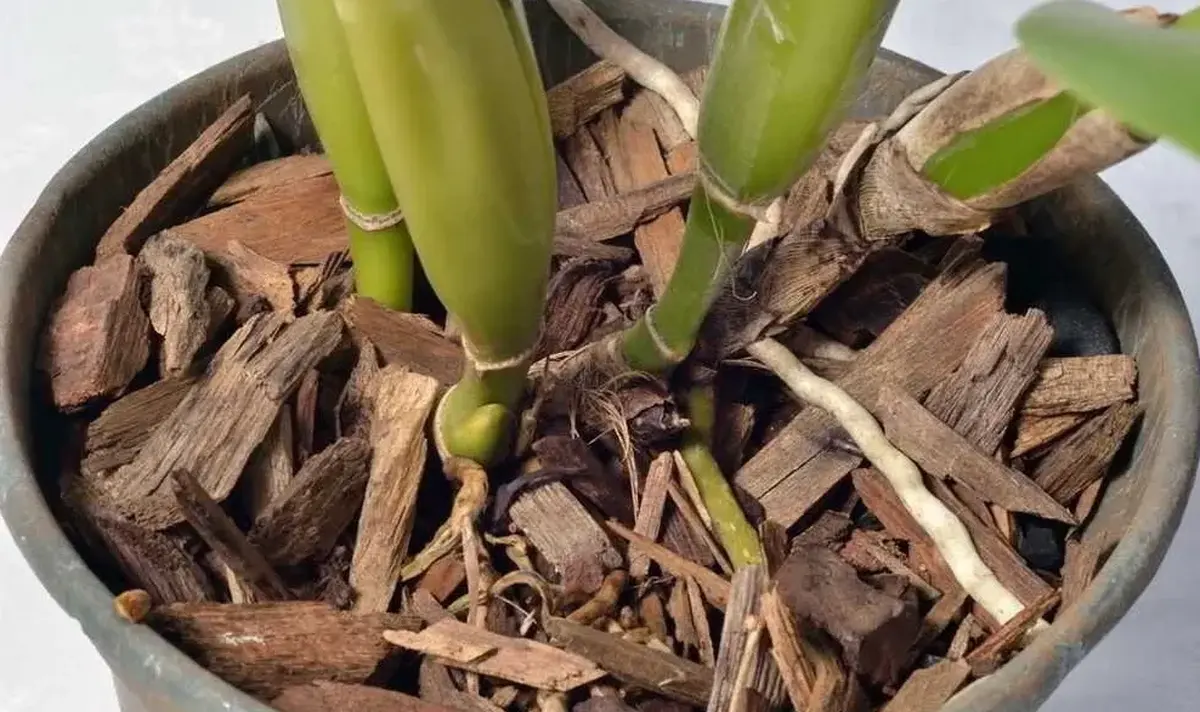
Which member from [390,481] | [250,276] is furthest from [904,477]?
[250,276]

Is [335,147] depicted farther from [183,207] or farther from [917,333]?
[917,333]

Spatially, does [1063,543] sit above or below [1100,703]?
above

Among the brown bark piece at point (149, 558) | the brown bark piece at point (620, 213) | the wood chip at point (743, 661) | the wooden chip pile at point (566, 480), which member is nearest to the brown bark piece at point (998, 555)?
the wooden chip pile at point (566, 480)

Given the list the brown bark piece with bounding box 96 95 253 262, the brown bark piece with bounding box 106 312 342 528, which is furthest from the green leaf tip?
the brown bark piece with bounding box 96 95 253 262

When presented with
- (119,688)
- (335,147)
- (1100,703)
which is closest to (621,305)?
(335,147)

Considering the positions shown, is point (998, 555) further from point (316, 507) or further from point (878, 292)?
point (316, 507)

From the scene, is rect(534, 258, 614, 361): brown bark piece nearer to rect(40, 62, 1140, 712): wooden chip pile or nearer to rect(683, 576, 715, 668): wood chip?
rect(40, 62, 1140, 712): wooden chip pile
